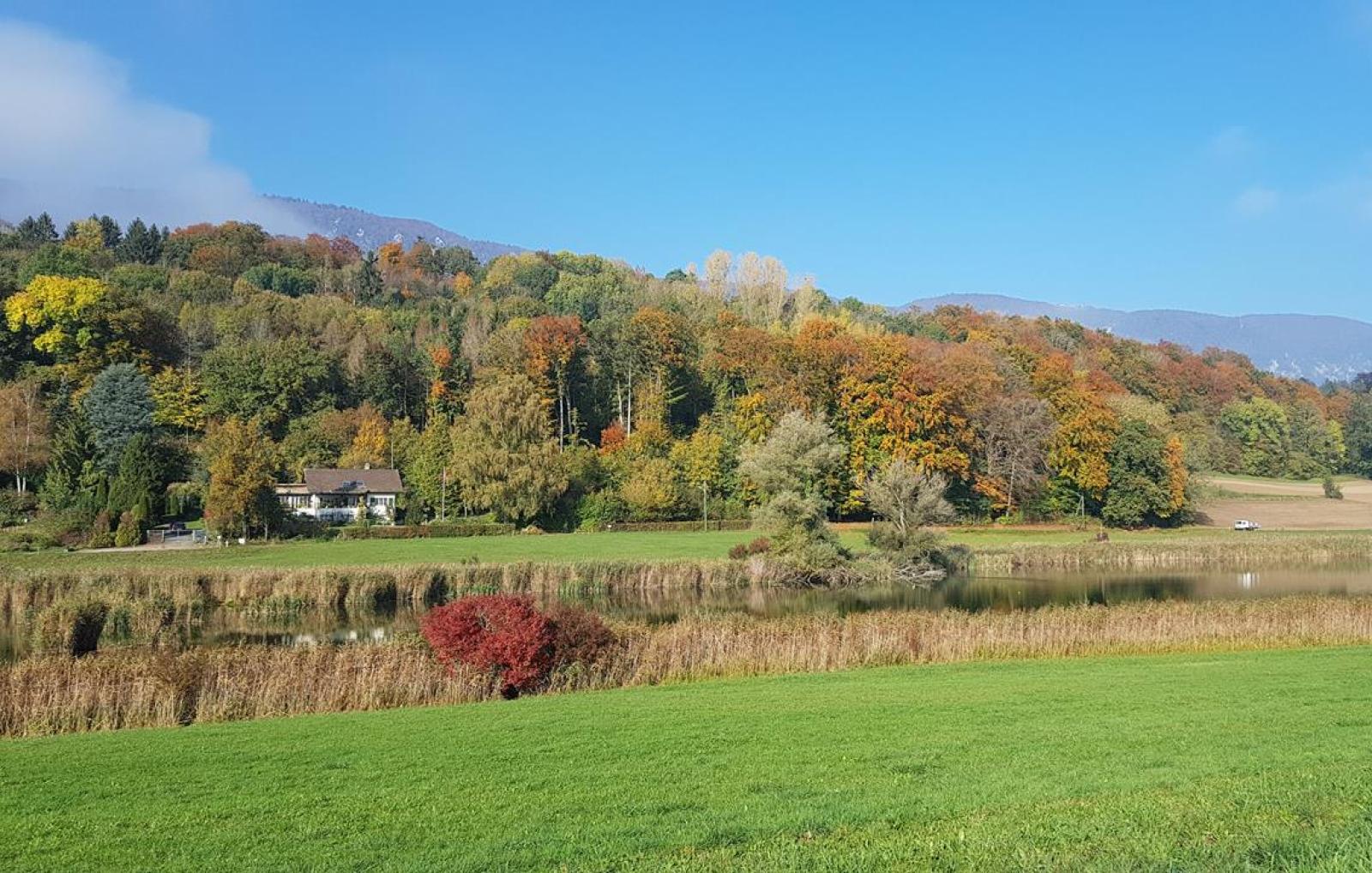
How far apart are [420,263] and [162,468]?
94406 mm

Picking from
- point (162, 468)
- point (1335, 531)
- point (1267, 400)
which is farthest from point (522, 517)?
point (1267, 400)

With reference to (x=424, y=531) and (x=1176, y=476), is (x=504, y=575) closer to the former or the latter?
(x=424, y=531)

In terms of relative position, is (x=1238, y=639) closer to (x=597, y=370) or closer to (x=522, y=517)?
(x=522, y=517)

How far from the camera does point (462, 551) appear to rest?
50000mm

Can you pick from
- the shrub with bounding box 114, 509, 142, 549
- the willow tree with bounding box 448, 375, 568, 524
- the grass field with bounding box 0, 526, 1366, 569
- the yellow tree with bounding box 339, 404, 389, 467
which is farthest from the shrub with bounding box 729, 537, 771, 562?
the yellow tree with bounding box 339, 404, 389, 467

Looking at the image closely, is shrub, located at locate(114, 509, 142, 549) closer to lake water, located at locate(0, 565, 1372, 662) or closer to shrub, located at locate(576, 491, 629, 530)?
lake water, located at locate(0, 565, 1372, 662)

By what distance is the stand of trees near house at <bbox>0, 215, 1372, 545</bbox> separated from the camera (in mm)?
66188

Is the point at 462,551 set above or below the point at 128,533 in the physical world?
below

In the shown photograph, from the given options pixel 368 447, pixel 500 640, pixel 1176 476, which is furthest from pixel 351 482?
pixel 1176 476

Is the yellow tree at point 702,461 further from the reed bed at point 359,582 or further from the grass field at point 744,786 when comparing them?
the grass field at point 744,786

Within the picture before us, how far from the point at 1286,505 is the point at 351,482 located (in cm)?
7438

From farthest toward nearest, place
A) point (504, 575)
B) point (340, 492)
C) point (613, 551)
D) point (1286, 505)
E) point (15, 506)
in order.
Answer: point (1286, 505), point (340, 492), point (15, 506), point (613, 551), point (504, 575)

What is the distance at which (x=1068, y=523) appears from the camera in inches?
2926

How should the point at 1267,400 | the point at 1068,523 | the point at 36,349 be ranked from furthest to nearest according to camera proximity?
the point at 1267,400 → the point at 36,349 → the point at 1068,523
